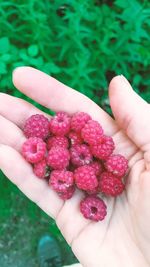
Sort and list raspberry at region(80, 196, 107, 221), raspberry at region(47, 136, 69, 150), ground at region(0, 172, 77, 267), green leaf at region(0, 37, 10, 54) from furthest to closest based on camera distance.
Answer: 1. ground at region(0, 172, 77, 267)
2. green leaf at region(0, 37, 10, 54)
3. raspberry at region(47, 136, 69, 150)
4. raspberry at region(80, 196, 107, 221)

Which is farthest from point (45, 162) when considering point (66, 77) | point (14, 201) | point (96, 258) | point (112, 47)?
point (14, 201)

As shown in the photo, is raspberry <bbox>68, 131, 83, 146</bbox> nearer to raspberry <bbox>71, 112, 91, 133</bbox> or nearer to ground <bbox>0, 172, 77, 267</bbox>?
raspberry <bbox>71, 112, 91, 133</bbox>

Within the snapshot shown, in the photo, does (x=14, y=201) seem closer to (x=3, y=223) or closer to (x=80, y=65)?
(x=3, y=223)

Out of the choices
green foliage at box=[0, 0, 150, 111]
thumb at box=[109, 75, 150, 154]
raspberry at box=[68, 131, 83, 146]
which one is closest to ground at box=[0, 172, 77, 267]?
green foliage at box=[0, 0, 150, 111]

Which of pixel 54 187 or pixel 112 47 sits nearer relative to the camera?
pixel 54 187

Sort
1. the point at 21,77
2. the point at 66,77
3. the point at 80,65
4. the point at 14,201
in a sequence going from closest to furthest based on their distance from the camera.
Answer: the point at 21,77, the point at 80,65, the point at 66,77, the point at 14,201

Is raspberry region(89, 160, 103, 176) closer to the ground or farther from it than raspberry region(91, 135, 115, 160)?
closer to the ground

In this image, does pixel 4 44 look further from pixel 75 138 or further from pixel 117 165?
pixel 117 165
